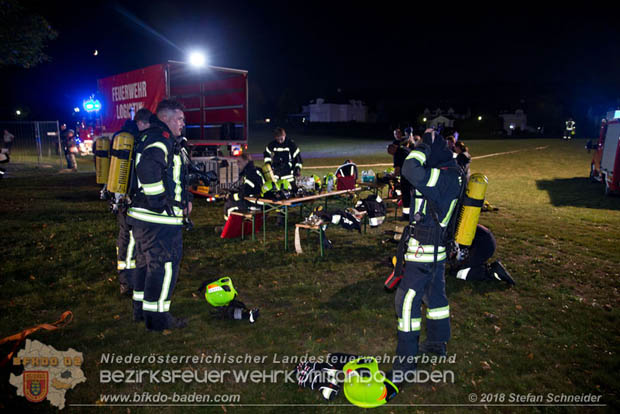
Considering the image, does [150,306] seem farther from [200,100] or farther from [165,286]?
[200,100]

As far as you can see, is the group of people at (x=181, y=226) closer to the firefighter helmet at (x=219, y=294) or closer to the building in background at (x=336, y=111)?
the firefighter helmet at (x=219, y=294)

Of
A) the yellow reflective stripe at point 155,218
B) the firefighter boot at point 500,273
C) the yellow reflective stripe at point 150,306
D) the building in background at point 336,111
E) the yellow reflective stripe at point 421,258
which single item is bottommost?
the firefighter boot at point 500,273

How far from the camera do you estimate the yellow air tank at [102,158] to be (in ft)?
17.7

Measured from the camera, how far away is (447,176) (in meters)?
3.69

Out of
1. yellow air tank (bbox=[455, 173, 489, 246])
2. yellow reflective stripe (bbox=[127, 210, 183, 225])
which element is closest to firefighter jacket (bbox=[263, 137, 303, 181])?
yellow reflective stripe (bbox=[127, 210, 183, 225])

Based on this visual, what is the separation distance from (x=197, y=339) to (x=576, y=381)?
13.5 ft

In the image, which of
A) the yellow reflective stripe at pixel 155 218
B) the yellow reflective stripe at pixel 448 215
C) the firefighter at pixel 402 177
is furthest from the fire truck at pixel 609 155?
the yellow reflective stripe at pixel 155 218

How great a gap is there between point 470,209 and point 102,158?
16.4 feet

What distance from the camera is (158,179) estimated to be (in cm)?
414

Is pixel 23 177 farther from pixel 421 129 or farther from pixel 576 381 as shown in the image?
pixel 576 381

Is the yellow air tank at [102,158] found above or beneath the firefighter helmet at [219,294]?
above

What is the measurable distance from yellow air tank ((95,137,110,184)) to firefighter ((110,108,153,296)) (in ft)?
0.77

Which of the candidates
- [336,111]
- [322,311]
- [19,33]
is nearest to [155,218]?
[322,311]

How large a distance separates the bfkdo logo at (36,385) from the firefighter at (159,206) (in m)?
1.10
